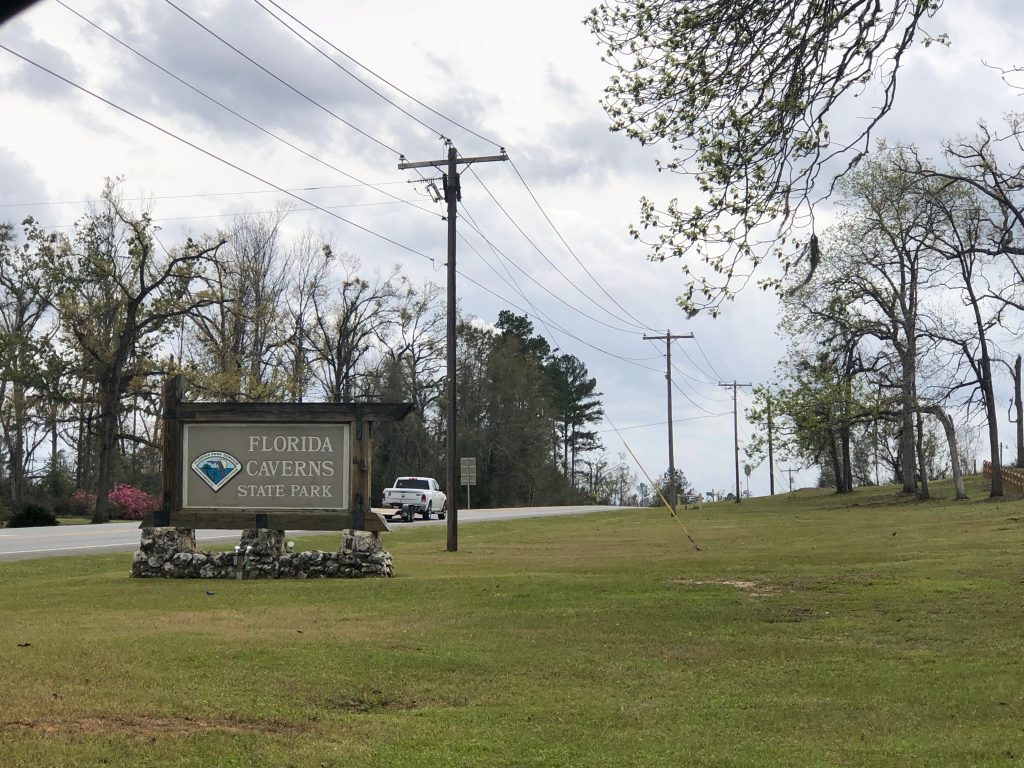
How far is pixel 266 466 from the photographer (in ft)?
59.9

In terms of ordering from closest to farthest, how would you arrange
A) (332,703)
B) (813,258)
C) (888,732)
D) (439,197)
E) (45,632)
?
1. (888,732)
2. (332,703)
3. (45,632)
4. (813,258)
5. (439,197)

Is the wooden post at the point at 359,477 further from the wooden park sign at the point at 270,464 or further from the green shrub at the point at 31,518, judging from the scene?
the green shrub at the point at 31,518

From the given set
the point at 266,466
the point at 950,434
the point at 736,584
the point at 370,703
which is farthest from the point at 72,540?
the point at 950,434

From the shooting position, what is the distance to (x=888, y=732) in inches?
280

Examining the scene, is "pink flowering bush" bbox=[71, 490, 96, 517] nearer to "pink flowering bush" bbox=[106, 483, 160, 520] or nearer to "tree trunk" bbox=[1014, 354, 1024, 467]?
"pink flowering bush" bbox=[106, 483, 160, 520]

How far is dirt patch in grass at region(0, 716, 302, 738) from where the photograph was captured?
6.92 m

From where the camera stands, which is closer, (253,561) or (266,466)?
(253,561)

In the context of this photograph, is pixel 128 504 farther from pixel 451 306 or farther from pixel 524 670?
pixel 524 670

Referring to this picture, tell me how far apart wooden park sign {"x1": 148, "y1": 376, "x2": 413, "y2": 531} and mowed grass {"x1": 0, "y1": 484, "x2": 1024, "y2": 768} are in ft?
4.25

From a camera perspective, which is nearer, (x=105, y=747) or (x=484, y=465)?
(x=105, y=747)

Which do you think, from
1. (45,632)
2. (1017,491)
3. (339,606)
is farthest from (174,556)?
(1017,491)

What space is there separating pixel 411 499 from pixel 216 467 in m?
31.1

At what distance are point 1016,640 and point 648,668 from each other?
382 cm

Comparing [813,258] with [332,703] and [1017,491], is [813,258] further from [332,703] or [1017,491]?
[1017,491]
